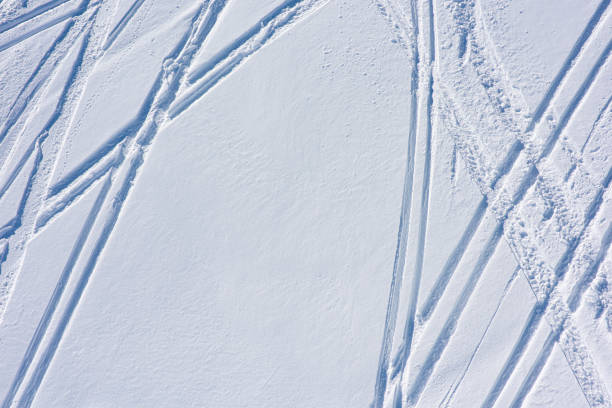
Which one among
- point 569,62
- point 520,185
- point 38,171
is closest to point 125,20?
point 38,171

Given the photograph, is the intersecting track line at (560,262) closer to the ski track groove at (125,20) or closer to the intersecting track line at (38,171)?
the ski track groove at (125,20)

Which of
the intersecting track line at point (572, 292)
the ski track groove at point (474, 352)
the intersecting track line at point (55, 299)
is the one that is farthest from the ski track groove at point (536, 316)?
the intersecting track line at point (55, 299)

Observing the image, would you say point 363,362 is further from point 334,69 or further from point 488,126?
point 334,69

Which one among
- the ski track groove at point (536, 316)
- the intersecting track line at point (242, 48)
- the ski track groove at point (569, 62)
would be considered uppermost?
the intersecting track line at point (242, 48)

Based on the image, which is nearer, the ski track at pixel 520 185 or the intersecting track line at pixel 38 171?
the ski track at pixel 520 185

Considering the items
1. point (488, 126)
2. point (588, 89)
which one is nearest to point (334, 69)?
point (488, 126)

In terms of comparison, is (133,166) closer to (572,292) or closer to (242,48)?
(242,48)

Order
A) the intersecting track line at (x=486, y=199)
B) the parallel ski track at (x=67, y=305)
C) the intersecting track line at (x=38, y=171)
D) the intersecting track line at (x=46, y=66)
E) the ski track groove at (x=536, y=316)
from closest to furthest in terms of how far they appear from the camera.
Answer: the ski track groove at (x=536, y=316)
the intersecting track line at (x=486, y=199)
the parallel ski track at (x=67, y=305)
the intersecting track line at (x=38, y=171)
the intersecting track line at (x=46, y=66)

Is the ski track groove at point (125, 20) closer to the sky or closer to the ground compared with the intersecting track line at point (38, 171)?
closer to the sky
